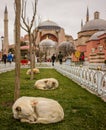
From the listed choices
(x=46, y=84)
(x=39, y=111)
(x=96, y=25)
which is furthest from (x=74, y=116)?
(x=96, y=25)

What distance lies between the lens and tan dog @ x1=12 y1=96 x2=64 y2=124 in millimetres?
5906

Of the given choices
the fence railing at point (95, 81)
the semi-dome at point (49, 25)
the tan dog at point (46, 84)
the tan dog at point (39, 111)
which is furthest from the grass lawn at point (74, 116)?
the semi-dome at point (49, 25)

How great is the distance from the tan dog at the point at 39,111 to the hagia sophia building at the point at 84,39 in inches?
727

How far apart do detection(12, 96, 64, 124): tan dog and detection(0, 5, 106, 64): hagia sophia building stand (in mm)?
18473

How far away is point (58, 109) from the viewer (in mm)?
6051

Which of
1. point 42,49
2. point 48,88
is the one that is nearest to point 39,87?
point 48,88

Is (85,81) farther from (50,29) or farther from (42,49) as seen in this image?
(50,29)

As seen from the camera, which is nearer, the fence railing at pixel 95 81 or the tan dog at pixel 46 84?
the fence railing at pixel 95 81

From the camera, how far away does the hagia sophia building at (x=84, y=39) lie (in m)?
41.4

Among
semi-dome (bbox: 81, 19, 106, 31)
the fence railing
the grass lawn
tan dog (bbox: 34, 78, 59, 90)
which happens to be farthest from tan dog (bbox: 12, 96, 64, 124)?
semi-dome (bbox: 81, 19, 106, 31)

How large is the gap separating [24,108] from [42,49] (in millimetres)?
65242

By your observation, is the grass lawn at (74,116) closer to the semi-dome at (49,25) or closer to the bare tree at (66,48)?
the bare tree at (66,48)

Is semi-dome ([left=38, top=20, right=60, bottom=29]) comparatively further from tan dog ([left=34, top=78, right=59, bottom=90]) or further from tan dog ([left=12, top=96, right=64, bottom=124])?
tan dog ([left=12, top=96, right=64, bottom=124])

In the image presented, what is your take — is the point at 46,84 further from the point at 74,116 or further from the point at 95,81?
the point at 74,116
